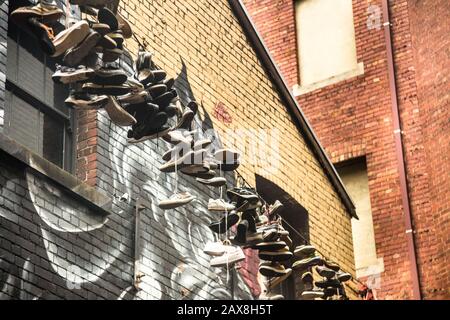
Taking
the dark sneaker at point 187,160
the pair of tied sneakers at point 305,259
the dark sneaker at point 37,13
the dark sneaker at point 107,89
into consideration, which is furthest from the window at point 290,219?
the dark sneaker at point 37,13

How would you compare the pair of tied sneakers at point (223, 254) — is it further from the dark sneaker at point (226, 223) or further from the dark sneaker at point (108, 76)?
the dark sneaker at point (108, 76)

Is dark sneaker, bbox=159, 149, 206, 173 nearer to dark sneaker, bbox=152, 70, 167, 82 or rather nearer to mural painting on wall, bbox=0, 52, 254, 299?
mural painting on wall, bbox=0, 52, 254, 299

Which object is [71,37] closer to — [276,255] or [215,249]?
[215,249]

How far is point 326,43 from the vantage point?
19969 mm

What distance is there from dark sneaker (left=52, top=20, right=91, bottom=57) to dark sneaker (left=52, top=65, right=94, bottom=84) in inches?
6.9

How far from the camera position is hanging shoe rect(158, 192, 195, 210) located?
1083 cm

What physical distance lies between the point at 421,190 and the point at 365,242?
1109mm

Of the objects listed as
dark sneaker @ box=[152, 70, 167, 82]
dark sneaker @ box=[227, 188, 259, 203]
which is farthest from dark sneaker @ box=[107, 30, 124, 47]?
dark sneaker @ box=[227, 188, 259, 203]

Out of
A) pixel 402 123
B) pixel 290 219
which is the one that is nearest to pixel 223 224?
pixel 290 219

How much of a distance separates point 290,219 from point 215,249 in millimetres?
3672

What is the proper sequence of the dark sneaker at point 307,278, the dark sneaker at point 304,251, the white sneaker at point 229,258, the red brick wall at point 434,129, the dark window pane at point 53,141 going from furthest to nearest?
the red brick wall at point 434,129, the dark sneaker at point 307,278, the dark sneaker at point 304,251, the white sneaker at point 229,258, the dark window pane at point 53,141

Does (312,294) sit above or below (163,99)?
below

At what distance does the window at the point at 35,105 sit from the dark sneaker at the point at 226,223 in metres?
1.64

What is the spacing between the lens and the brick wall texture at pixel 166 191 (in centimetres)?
955
